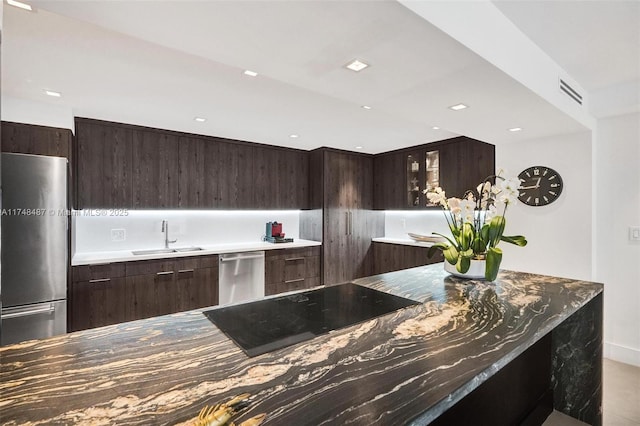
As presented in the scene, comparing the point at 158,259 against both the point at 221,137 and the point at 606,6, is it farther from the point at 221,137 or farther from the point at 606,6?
the point at 606,6

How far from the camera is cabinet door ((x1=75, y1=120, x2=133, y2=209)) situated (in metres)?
3.29

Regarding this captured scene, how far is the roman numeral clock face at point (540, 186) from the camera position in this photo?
10.1 feet

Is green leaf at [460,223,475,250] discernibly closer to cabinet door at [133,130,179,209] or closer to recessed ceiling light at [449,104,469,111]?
recessed ceiling light at [449,104,469,111]

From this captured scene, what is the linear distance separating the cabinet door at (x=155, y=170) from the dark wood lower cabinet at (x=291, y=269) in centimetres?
151

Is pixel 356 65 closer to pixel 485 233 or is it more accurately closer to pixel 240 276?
pixel 485 233

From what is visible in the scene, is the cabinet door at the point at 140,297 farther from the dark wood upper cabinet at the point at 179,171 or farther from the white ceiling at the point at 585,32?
the white ceiling at the point at 585,32

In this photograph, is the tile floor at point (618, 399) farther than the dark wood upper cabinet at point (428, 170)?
No

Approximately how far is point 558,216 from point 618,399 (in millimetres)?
1574

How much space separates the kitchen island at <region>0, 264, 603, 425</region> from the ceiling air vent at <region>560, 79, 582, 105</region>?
1787 mm

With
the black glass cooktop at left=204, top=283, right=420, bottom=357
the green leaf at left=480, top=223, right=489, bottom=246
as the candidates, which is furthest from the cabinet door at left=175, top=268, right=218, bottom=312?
the green leaf at left=480, top=223, right=489, bottom=246

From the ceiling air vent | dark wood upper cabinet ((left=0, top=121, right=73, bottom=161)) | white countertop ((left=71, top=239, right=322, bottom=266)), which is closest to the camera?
the ceiling air vent

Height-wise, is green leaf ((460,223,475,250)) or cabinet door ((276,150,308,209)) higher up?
cabinet door ((276,150,308,209))

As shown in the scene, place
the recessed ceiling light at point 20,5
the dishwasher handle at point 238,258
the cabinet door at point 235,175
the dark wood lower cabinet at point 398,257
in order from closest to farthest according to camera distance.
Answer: the recessed ceiling light at point 20,5 → the dishwasher handle at point 238,258 → the cabinet door at point 235,175 → the dark wood lower cabinet at point 398,257

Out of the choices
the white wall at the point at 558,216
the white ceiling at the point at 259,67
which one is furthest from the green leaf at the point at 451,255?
the white wall at the point at 558,216
